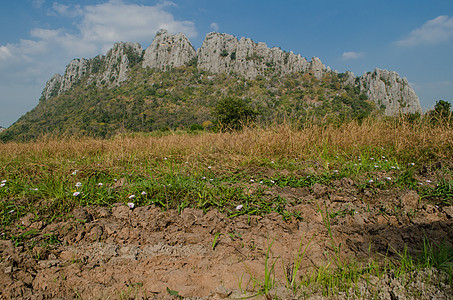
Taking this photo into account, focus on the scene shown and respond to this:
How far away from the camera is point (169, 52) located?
90625 mm

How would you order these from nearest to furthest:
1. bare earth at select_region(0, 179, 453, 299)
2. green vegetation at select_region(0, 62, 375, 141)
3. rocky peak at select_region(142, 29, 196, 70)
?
bare earth at select_region(0, 179, 453, 299) < green vegetation at select_region(0, 62, 375, 141) < rocky peak at select_region(142, 29, 196, 70)

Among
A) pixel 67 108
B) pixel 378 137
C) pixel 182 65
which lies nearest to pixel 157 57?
pixel 182 65

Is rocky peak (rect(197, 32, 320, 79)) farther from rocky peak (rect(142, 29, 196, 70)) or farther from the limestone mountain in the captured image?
rocky peak (rect(142, 29, 196, 70))

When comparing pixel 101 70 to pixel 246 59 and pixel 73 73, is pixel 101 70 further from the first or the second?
pixel 246 59

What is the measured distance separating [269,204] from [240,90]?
72.3 meters

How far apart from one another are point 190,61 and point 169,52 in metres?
9.33

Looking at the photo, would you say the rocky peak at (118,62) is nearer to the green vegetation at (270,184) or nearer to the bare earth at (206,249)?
the green vegetation at (270,184)

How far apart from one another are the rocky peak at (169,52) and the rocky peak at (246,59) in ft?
18.8

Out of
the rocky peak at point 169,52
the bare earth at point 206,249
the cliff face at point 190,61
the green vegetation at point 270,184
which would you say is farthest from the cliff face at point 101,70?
the bare earth at point 206,249

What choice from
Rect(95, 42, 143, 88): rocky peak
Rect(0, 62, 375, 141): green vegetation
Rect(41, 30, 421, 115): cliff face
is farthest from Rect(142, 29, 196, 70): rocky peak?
Rect(95, 42, 143, 88): rocky peak

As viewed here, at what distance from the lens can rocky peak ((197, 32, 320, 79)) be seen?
8181 centimetres

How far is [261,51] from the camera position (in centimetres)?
8775

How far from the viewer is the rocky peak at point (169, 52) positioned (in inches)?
3484

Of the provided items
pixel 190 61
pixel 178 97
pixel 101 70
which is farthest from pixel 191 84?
pixel 101 70
